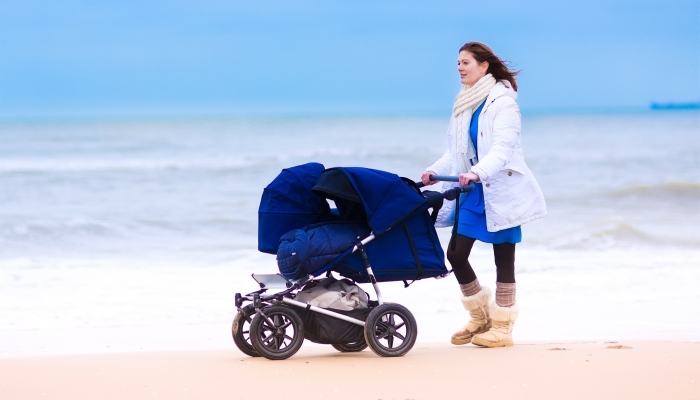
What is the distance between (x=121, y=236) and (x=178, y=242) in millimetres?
838

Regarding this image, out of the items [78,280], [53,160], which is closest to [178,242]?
[78,280]

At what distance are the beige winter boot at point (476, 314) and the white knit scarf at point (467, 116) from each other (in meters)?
0.65

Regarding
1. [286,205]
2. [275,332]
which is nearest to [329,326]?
[275,332]

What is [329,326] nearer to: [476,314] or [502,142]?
[476,314]

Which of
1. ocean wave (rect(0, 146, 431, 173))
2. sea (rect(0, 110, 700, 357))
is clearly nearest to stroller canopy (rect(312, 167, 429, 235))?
sea (rect(0, 110, 700, 357))

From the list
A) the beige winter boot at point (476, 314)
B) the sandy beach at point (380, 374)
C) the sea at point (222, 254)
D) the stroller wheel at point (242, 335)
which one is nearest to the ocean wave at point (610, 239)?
the sea at point (222, 254)

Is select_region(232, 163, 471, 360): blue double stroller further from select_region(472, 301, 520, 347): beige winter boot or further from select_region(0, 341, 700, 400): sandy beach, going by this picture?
select_region(472, 301, 520, 347): beige winter boot

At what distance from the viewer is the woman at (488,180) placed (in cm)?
412

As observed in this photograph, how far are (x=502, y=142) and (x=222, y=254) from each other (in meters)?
6.17

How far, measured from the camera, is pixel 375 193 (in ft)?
12.9

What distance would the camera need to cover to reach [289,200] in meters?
4.06

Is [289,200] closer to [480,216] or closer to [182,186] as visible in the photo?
[480,216]

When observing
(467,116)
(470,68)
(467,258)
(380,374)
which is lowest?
(380,374)

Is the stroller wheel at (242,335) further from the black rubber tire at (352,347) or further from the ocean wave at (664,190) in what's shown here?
the ocean wave at (664,190)
